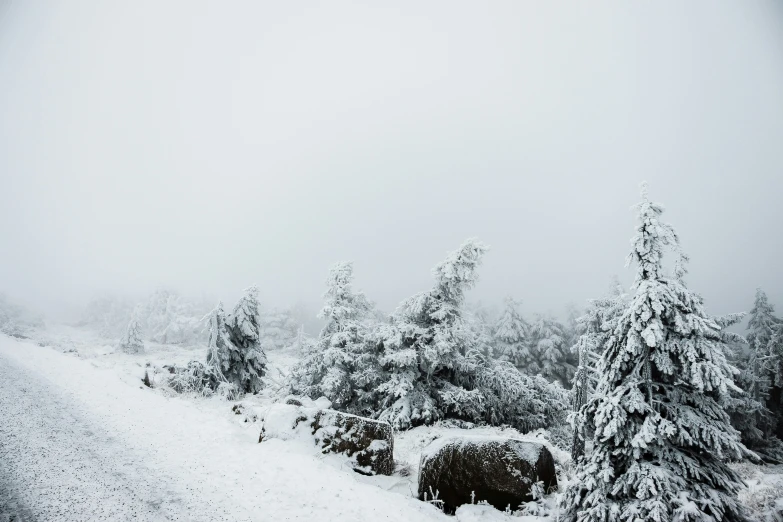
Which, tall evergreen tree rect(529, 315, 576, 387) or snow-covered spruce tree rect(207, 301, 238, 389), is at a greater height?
tall evergreen tree rect(529, 315, 576, 387)

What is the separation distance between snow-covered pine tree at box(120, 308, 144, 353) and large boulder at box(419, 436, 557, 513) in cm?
4103

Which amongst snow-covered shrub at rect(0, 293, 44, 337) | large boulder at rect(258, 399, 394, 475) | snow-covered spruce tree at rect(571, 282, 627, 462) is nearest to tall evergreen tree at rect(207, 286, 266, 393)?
large boulder at rect(258, 399, 394, 475)

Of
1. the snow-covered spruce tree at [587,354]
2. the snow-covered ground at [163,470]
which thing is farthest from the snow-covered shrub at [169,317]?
the snow-covered spruce tree at [587,354]

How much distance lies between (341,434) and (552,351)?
92.0ft

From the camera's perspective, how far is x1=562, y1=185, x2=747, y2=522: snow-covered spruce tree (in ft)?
19.1

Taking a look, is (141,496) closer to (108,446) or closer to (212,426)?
(108,446)

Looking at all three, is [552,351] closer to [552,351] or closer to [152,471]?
[552,351]

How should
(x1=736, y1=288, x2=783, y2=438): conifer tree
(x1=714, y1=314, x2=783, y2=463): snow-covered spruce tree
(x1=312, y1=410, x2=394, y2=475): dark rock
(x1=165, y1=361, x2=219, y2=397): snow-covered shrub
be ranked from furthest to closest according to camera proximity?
(x1=736, y1=288, x2=783, y2=438): conifer tree, (x1=714, y1=314, x2=783, y2=463): snow-covered spruce tree, (x1=165, y1=361, x2=219, y2=397): snow-covered shrub, (x1=312, y1=410, x2=394, y2=475): dark rock

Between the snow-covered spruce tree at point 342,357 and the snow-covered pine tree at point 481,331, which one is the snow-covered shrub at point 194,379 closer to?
the snow-covered spruce tree at point 342,357

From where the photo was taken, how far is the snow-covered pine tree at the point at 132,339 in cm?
3725

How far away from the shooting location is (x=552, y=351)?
3241 centimetres

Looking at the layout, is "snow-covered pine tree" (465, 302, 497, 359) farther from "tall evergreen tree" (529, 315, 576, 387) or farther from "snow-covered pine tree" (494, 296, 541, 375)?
"tall evergreen tree" (529, 315, 576, 387)

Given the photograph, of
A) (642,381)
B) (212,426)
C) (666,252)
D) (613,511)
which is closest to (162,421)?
(212,426)

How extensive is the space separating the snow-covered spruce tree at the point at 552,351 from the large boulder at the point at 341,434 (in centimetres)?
2575
